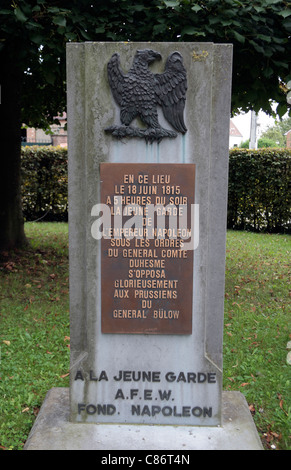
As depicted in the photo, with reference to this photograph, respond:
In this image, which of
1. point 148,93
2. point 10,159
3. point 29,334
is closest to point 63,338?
point 29,334

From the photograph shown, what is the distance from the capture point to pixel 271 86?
19.5 feet

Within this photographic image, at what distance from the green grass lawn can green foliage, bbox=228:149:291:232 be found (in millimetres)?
4336

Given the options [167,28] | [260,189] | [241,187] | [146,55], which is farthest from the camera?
[241,187]

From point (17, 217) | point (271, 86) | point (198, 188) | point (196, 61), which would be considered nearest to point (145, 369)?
point (198, 188)

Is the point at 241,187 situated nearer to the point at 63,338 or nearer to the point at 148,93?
the point at 63,338

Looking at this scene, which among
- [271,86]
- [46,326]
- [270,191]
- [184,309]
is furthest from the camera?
[270,191]

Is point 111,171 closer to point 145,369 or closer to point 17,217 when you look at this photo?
point 145,369

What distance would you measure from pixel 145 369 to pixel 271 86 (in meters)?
4.34

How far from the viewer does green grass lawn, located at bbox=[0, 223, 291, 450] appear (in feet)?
12.4

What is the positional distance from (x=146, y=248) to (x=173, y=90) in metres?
1.16

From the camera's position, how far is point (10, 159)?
26.6 ft

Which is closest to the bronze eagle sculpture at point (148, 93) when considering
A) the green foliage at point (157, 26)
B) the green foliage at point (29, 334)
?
the green foliage at point (157, 26)

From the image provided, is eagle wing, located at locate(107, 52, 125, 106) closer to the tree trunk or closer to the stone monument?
the stone monument

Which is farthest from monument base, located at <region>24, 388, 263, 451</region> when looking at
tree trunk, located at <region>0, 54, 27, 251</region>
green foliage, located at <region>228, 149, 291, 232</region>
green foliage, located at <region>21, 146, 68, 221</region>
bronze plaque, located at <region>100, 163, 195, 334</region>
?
green foliage, located at <region>21, 146, 68, 221</region>
